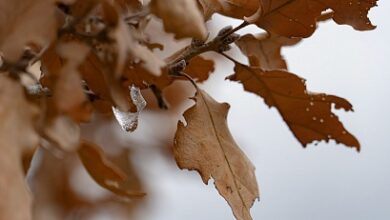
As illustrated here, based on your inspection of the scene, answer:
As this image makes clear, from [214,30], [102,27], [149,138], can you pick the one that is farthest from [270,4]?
[149,138]

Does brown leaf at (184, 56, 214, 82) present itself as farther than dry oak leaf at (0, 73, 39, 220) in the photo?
Yes

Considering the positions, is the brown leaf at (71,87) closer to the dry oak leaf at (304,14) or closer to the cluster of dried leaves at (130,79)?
the cluster of dried leaves at (130,79)

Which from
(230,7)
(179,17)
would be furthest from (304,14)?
(179,17)

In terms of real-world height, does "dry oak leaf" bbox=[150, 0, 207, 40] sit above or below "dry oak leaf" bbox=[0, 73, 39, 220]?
above

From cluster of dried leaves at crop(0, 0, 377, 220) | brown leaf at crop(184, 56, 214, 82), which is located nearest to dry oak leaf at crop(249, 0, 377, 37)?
cluster of dried leaves at crop(0, 0, 377, 220)

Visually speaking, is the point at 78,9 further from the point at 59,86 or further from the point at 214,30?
the point at 214,30

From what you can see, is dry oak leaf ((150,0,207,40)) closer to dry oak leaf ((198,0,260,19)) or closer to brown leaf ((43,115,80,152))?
brown leaf ((43,115,80,152))
